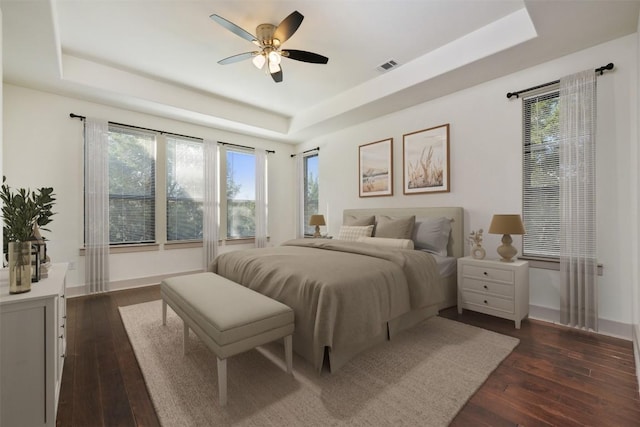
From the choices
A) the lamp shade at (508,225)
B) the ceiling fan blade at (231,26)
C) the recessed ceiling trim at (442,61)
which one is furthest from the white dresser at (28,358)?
the recessed ceiling trim at (442,61)

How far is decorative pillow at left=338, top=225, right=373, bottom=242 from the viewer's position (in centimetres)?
396

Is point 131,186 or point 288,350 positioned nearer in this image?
point 288,350

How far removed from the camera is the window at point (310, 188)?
235 inches

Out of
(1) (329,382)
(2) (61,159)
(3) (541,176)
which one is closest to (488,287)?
(3) (541,176)

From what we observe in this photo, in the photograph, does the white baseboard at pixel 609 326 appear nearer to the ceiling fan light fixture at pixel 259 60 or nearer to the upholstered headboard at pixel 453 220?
the upholstered headboard at pixel 453 220

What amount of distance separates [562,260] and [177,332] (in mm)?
→ 3739

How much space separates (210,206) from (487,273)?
4317 millimetres

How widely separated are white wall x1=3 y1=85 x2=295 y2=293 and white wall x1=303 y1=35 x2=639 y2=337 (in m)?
3.62

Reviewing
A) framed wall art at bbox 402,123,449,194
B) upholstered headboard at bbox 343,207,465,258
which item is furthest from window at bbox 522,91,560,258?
framed wall art at bbox 402,123,449,194

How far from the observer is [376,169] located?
462 centimetres

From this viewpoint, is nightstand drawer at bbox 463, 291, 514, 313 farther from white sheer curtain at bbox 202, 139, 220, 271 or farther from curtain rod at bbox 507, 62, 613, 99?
white sheer curtain at bbox 202, 139, 220, 271

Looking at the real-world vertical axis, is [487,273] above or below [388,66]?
below

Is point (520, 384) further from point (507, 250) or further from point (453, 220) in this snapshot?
point (453, 220)

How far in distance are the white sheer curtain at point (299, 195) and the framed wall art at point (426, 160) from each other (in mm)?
2512
